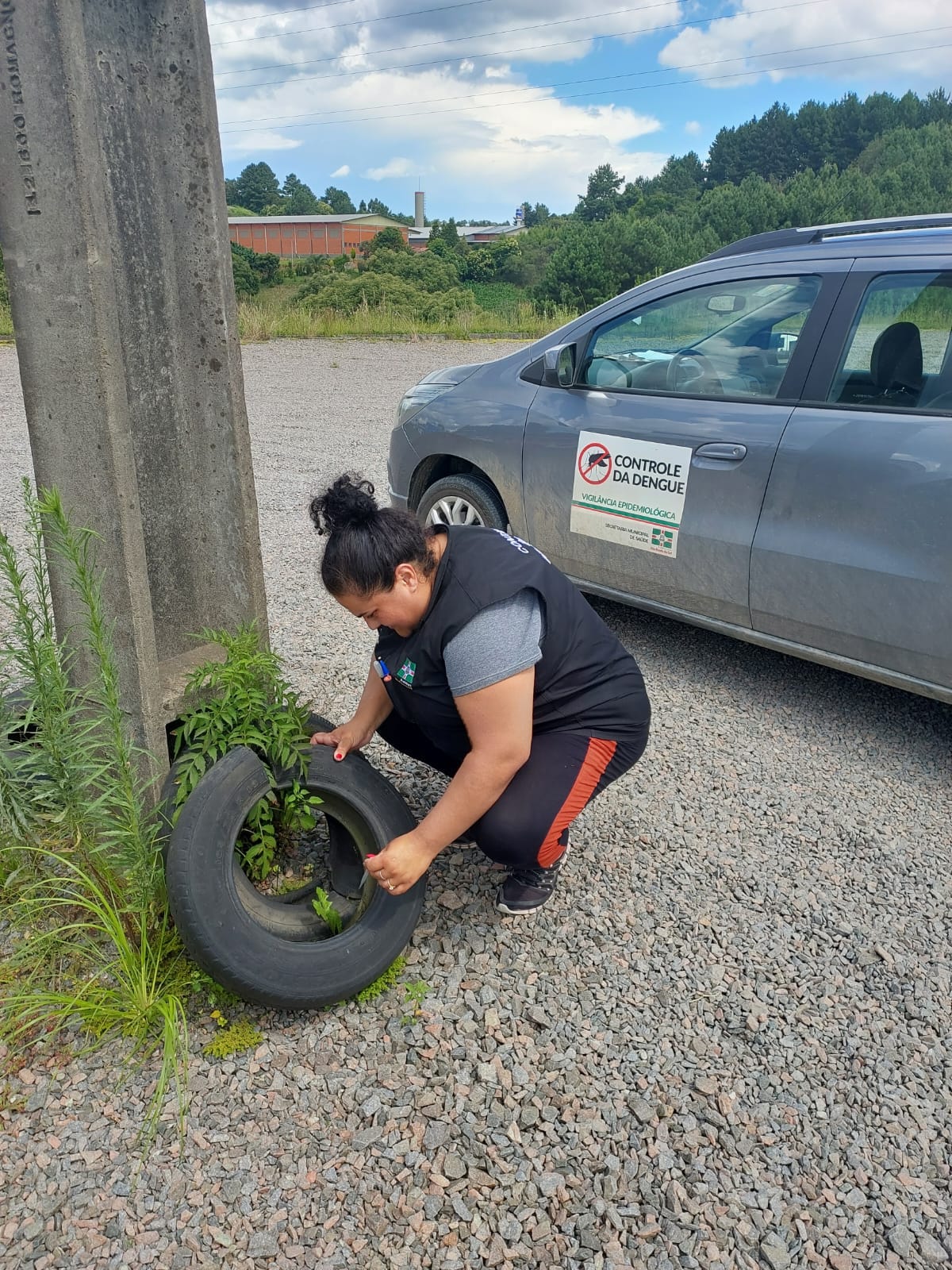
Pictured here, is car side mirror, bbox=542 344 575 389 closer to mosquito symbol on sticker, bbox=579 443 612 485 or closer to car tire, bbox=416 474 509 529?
mosquito symbol on sticker, bbox=579 443 612 485

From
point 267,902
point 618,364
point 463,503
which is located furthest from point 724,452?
point 267,902

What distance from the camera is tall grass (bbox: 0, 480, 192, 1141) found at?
89.5 inches

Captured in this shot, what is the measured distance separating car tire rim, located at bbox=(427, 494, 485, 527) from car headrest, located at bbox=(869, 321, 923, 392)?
215 cm

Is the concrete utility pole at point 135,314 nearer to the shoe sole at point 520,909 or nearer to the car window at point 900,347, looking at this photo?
the shoe sole at point 520,909

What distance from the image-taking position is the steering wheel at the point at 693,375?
4.13 metres

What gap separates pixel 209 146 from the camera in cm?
262

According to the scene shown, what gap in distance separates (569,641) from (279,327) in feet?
66.7

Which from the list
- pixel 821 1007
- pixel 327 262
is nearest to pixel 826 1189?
pixel 821 1007

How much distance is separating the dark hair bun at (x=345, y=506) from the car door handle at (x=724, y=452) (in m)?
1.95

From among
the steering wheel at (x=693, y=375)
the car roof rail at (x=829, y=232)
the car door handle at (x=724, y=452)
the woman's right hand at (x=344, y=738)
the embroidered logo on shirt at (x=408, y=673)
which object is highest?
the car roof rail at (x=829, y=232)

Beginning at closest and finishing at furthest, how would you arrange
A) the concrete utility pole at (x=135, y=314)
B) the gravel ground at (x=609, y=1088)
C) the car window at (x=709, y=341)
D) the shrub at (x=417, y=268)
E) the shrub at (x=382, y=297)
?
the gravel ground at (x=609, y=1088), the concrete utility pole at (x=135, y=314), the car window at (x=709, y=341), the shrub at (x=382, y=297), the shrub at (x=417, y=268)

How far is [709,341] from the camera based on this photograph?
13.8 feet

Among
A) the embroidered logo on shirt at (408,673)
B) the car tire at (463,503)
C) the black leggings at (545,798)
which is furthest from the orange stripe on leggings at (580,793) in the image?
the car tire at (463,503)

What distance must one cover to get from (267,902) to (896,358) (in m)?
2.95
